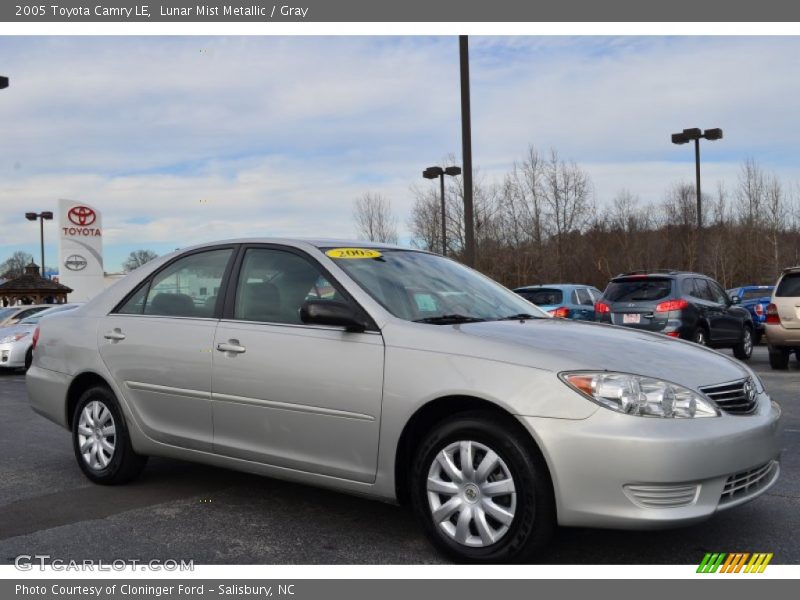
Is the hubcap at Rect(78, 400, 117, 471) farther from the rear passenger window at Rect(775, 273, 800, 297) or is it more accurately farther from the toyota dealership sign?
the toyota dealership sign

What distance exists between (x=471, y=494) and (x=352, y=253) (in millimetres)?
1673

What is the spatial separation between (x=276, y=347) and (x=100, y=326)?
5.66ft

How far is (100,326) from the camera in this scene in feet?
17.8

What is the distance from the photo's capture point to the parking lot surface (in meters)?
3.88

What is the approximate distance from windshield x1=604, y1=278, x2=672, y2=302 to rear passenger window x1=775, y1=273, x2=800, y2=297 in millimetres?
1644

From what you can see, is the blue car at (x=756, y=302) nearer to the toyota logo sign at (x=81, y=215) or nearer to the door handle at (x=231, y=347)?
the door handle at (x=231, y=347)

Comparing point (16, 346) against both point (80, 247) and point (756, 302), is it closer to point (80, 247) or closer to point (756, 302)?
point (756, 302)

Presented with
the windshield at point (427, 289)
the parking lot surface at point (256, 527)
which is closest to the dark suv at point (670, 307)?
the parking lot surface at point (256, 527)

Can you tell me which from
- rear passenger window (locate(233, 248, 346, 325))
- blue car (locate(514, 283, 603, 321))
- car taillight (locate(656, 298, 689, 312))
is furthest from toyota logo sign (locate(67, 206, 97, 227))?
rear passenger window (locate(233, 248, 346, 325))

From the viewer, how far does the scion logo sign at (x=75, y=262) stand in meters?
44.8

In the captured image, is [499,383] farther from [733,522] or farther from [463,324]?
[733,522]

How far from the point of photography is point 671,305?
42.1ft

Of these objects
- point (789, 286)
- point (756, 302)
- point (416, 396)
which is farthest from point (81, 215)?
point (416, 396)

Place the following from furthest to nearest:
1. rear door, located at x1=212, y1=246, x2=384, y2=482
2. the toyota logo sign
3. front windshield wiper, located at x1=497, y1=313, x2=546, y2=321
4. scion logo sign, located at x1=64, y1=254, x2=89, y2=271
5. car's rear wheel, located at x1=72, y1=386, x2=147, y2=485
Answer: the toyota logo sign
scion logo sign, located at x1=64, y1=254, x2=89, y2=271
car's rear wheel, located at x1=72, y1=386, x2=147, y2=485
front windshield wiper, located at x1=497, y1=313, x2=546, y2=321
rear door, located at x1=212, y1=246, x2=384, y2=482
